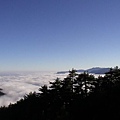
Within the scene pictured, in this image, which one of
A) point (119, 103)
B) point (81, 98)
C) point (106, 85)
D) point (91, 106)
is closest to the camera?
point (119, 103)

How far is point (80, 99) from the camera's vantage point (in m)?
56.4

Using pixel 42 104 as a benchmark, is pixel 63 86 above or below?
above

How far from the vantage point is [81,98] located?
5734cm

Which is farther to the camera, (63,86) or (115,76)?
(115,76)

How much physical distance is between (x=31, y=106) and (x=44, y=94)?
5.66 meters

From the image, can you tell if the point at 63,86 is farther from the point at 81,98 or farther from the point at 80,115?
the point at 80,115

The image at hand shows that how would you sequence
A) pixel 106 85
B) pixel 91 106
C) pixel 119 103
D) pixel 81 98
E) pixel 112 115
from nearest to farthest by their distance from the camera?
pixel 112 115 → pixel 119 103 → pixel 91 106 → pixel 81 98 → pixel 106 85

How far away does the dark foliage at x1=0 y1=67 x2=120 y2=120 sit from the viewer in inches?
1870

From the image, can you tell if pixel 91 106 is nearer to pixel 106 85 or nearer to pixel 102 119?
pixel 102 119

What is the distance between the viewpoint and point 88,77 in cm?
5894

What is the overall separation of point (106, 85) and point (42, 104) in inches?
634

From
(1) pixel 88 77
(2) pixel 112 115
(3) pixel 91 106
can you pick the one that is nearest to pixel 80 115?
(3) pixel 91 106

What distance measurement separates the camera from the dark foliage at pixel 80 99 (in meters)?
47.5

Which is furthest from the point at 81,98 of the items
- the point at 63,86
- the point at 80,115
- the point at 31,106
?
the point at 31,106
